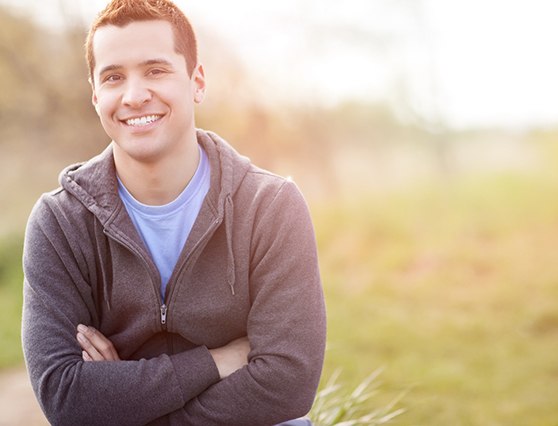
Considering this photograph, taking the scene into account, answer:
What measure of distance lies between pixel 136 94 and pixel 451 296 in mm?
4942

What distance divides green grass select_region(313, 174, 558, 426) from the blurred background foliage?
0.05 feet

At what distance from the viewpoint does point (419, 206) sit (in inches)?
296

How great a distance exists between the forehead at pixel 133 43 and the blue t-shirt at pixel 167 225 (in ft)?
1.36

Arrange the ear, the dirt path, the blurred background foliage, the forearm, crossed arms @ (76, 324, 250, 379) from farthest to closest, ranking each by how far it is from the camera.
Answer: the blurred background foliage < the dirt path < the ear < crossed arms @ (76, 324, 250, 379) < the forearm

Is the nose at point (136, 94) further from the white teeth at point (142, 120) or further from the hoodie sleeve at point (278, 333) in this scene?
the hoodie sleeve at point (278, 333)

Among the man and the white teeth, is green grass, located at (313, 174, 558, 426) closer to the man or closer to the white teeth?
the man

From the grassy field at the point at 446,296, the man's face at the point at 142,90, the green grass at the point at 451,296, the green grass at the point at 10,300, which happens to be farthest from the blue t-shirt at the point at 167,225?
the green grass at the point at 10,300

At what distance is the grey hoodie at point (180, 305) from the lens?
80.2 inches

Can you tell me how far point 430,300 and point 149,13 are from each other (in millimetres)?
4938

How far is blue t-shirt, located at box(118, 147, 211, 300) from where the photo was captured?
2.18 metres

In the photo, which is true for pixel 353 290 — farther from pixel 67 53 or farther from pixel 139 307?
pixel 139 307

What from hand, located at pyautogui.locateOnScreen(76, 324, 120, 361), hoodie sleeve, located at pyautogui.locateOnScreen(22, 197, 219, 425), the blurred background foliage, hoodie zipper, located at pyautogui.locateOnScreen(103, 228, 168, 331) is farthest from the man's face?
the blurred background foliage

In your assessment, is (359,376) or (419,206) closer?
(359,376)

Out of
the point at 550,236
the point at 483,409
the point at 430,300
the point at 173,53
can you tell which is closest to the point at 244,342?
the point at 173,53
